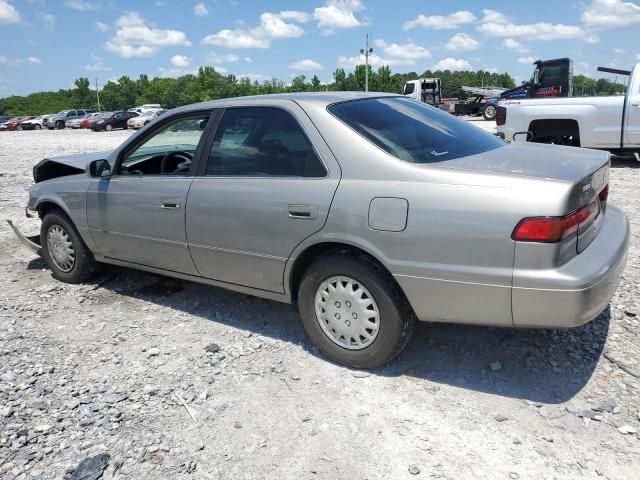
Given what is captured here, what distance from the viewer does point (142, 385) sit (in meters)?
3.30

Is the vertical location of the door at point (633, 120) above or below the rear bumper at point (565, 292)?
above

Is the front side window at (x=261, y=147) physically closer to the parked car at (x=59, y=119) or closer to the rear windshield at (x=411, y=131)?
the rear windshield at (x=411, y=131)

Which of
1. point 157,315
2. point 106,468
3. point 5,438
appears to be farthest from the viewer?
point 157,315

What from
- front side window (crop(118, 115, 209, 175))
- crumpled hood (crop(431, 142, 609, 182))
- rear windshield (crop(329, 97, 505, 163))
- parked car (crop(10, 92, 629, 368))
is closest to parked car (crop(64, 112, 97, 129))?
front side window (crop(118, 115, 209, 175))

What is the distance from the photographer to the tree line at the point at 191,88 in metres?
70.2

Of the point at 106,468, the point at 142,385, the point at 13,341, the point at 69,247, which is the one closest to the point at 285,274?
the point at 142,385

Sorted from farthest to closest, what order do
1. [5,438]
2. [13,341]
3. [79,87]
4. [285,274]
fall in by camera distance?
[79,87] < [13,341] < [285,274] < [5,438]

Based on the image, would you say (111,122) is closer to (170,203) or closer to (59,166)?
(59,166)

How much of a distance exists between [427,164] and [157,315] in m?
2.62

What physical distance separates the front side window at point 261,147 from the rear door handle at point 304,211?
8.3 inches

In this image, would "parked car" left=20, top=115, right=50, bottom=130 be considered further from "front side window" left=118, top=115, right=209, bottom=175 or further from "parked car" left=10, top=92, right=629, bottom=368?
"parked car" left=10, top=92, right=629, bottom=368

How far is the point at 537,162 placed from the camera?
119 inches

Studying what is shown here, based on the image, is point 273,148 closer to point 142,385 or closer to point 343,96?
point 343,96

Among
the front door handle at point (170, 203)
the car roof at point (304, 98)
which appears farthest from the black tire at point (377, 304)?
the front door handle at point (170, 203)
